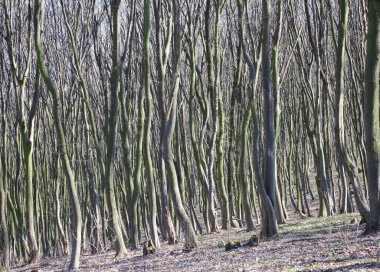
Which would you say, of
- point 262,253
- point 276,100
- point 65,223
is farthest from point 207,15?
point 65,223

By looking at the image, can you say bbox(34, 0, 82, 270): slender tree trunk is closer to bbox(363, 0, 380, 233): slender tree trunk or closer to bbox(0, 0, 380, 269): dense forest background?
bbox(0, 0, 380, 269): dense forest background

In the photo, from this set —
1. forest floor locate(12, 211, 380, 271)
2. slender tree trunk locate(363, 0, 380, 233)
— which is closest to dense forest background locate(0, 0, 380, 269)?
slender tree trunk locate(363, 0, 380, 233)

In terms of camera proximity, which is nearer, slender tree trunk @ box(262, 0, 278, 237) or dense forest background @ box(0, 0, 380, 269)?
slender tree trunk @ box(262, 0, 278, 237)

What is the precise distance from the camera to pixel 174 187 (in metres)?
12.7

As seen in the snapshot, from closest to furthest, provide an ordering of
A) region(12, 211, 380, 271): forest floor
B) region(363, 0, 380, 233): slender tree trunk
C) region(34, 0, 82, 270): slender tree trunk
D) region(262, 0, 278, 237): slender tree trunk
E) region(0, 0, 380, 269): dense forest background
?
region(12, 211, 380, 271): forest floor < region(363, 0, 380, 233): slender tree trunk < region(262, 0, 278, 237): slender tree trunk < region(0, 0, 380, 269): dense forest background < region(34, 0, 82, 270): slender tree trunk

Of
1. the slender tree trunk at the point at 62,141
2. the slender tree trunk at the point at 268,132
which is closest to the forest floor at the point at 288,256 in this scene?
the slender tree trunk at the point at 268,132

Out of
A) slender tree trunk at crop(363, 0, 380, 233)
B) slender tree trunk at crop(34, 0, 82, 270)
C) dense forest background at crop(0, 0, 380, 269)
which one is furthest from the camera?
slender tree trunk at crop(34, 0, 82, 270)

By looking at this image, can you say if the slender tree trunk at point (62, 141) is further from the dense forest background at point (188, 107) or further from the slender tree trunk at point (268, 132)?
the slender tree trunk at point (268, 132)

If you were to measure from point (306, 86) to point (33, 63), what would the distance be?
36.5 feet

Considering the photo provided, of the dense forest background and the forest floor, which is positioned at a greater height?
the dense forest background

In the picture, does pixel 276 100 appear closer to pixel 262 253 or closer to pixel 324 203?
pixel 324 203

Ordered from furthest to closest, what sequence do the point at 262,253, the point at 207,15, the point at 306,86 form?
the point at 306,86 < the point at 207,15 < the point at 262,253

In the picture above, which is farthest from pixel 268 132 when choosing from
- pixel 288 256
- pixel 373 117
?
pixel 288 256

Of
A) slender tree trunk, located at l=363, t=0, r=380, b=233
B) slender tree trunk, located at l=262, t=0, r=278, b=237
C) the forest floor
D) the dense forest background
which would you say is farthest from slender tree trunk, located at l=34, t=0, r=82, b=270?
slender tree trunk, located at l=363, t=0, r=380, b=233
